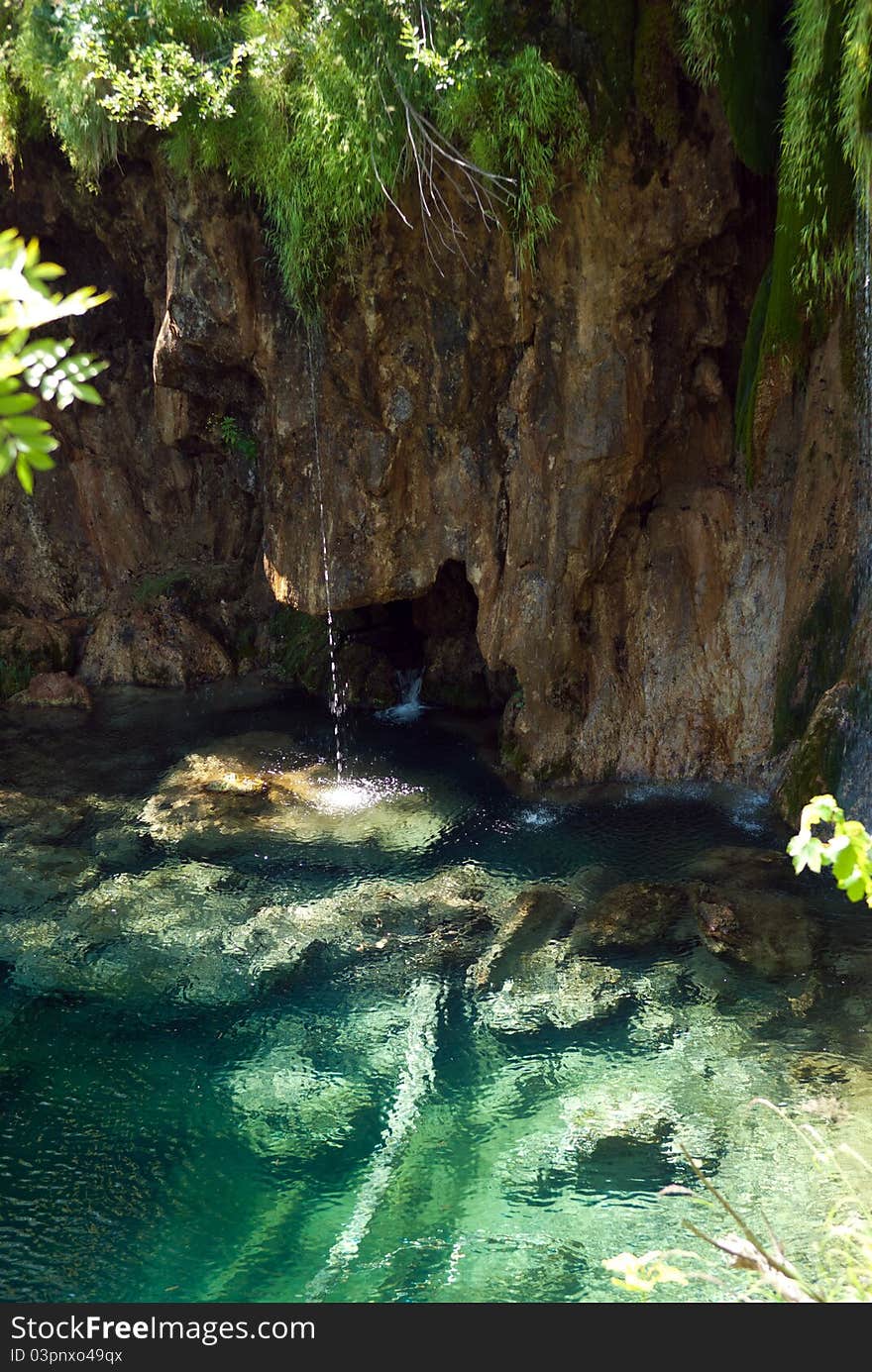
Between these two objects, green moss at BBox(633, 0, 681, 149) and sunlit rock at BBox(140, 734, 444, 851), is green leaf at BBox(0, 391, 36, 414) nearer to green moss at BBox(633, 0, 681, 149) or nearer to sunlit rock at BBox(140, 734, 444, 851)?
sunlit rock at BBox(140, 734, 444, 851)

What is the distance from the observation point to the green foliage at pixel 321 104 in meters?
7.81

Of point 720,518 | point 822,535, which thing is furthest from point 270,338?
point 822,535

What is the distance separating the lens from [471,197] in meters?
8.33

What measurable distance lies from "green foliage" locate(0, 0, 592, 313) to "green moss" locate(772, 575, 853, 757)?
3.54 metres

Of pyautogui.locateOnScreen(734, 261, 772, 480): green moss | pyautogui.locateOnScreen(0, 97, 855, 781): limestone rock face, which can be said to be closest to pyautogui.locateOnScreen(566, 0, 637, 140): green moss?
pyautogui.locateOnScreen(0, 97, 855, 781): limestone rock face

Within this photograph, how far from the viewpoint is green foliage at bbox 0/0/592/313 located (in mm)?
7812

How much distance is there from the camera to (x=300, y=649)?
12844mm

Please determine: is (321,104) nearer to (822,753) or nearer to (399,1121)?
(822,753)

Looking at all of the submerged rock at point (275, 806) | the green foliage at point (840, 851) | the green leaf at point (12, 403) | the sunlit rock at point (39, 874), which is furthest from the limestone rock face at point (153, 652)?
the green leaf at point (12, 403)

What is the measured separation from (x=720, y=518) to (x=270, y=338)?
428 centimetres

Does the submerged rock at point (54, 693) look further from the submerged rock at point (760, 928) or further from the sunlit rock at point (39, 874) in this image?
the submerged rock at point (760, 928)

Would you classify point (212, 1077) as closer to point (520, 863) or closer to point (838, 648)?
point (520, 863)

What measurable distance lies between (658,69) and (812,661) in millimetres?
4501

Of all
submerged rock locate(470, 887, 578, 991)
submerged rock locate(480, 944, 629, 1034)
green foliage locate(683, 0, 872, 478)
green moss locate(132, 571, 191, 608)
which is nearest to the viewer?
submerged rock locate(480, 944, 629, 1034)
